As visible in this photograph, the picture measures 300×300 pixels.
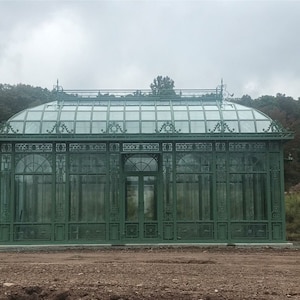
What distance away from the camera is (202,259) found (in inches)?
570

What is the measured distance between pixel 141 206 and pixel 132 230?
2.76 feet

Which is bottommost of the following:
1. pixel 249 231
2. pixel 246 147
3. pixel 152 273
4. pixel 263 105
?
pixel 152 273

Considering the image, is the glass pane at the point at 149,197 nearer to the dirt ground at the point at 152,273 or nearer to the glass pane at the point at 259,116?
the dirt ground at the point at 152,273

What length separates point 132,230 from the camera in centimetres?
1877

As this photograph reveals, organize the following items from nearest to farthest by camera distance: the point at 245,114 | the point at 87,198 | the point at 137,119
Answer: the point at 87,198
the point at 137,119
the point at 245,114

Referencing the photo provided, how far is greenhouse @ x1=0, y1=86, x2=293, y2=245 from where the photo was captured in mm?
18625

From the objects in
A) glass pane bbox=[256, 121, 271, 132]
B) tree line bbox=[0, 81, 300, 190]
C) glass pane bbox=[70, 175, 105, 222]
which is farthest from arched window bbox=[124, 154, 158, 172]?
tree line bbox=[0, 81, 300, 190]

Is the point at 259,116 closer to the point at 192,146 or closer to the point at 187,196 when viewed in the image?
the point at 192,146

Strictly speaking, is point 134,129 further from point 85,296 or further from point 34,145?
point 85,296

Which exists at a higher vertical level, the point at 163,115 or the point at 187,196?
the point at 163,115

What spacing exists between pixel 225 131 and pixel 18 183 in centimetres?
706

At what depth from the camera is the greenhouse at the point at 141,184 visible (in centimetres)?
1862

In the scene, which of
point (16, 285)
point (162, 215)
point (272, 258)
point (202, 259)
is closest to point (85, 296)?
point (16, 285)

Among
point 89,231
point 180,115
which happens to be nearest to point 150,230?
point 89,231
